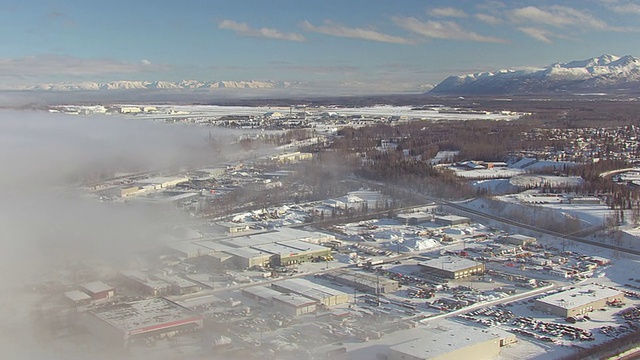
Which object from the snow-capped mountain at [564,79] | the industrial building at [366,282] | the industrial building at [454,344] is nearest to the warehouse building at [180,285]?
the industrial building at [366,282]

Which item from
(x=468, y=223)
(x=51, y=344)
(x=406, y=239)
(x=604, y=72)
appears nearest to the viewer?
(x=51, y=344)

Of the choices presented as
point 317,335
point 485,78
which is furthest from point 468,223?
point 485,78

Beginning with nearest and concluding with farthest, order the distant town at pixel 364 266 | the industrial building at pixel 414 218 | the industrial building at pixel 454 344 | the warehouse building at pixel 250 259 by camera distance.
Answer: the industrial building at pixel 454 344 < the distant town at pixel 364 266 < the warehouse building at pixel 250 259 < the industrial building at pixel 414 218

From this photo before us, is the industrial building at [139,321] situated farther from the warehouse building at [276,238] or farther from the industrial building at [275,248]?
the warehouse building at [276,238]

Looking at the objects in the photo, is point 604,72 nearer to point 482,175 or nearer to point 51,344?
point 482,175

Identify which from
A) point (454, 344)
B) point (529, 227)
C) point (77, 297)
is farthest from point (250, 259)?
point (529, 227)

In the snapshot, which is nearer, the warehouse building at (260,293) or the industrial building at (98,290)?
the industrial building at (98,290)
